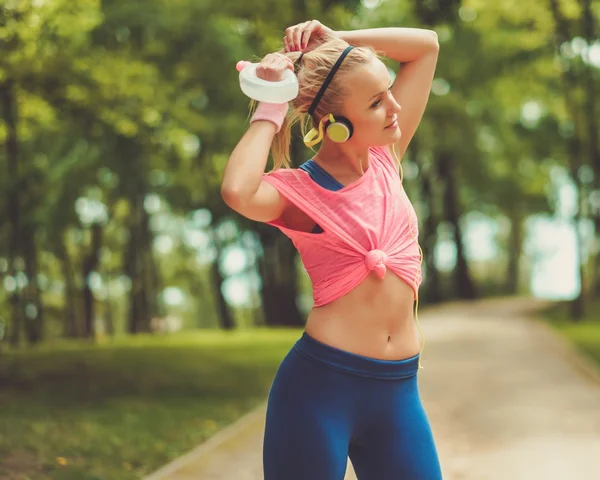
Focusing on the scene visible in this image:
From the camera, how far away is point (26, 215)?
79.1 feet

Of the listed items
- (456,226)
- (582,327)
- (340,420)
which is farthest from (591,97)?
(340,420)

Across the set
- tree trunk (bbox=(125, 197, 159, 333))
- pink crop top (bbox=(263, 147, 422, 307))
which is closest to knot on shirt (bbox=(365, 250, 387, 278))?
pink crop top (bbox=(263, 147, 422, 307))

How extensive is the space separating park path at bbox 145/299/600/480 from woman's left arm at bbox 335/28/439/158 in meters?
4.24

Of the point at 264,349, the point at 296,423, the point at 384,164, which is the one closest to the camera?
the point at 296,423

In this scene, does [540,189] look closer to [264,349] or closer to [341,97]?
[264,349]

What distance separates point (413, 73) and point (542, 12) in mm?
24024

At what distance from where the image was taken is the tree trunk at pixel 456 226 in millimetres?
34125

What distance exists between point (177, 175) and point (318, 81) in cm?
1869

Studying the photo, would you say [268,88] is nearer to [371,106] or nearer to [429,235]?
[371,106]

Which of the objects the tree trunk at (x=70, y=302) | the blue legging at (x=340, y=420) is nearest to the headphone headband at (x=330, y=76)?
the blue legging at (x=340, y=420)

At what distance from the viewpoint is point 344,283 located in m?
2.63

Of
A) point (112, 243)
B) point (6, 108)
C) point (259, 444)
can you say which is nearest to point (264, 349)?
point (6, 108)

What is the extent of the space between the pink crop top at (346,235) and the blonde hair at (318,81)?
108mm

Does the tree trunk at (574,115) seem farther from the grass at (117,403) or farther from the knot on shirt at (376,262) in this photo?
the knot on shirt at (376,262)
